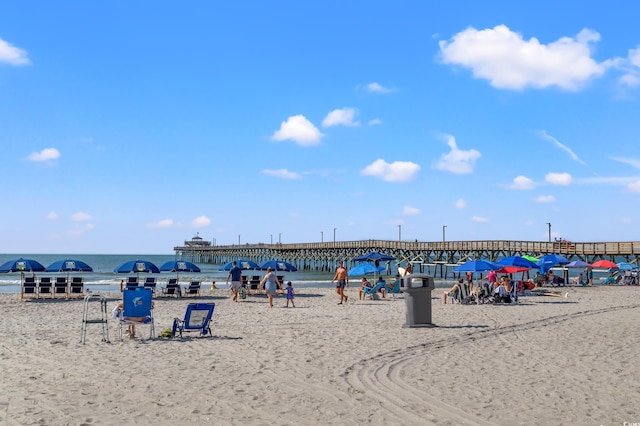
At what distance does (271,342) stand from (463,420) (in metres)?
5.03

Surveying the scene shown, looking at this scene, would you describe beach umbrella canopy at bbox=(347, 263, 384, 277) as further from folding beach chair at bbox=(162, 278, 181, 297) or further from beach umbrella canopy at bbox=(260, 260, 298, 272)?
folding beach chair at bbox=(162, 278, 181, 297)

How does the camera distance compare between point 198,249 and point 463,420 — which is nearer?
point 463,420

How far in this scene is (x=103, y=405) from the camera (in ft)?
18.4

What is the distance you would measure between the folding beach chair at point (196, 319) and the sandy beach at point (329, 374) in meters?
0.33

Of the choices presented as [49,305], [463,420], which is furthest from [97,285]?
[463,420]

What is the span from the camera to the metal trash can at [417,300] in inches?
458

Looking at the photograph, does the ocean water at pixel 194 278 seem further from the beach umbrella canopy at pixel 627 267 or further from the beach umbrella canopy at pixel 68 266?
the beach umbrella canopy at pixel 68 266

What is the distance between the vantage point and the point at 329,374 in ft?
23.2

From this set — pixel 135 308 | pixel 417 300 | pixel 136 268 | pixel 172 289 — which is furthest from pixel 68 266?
pixel 417 300

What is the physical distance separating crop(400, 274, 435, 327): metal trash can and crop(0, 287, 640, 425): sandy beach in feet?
1.42

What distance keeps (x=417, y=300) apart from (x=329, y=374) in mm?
4961

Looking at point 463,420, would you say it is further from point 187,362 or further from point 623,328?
point 623,328

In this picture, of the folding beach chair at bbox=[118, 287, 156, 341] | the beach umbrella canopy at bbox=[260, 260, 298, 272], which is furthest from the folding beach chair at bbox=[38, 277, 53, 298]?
the folding beach chair at bbox=[118, 287, 156, 341]

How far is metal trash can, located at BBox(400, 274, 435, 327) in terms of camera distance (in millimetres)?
11633
